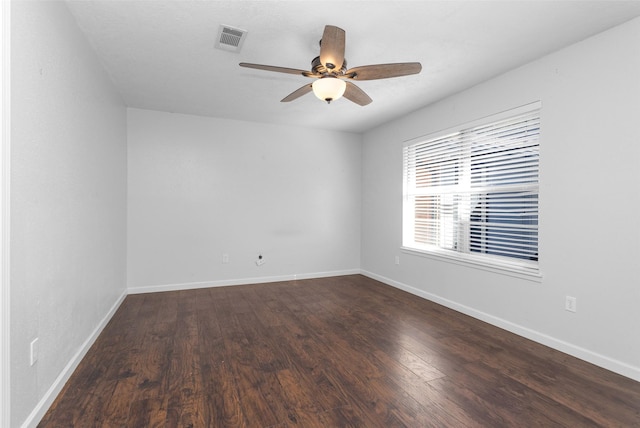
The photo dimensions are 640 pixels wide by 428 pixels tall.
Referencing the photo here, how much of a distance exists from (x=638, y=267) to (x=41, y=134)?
151 inches

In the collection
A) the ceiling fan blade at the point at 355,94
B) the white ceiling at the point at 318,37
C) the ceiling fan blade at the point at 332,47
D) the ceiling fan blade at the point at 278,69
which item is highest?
the white ceiling at the point at 318,37

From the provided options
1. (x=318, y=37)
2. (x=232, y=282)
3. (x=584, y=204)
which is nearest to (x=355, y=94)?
(x=318, y=37)

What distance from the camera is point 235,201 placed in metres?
4.74

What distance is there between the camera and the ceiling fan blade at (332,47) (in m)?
1.91

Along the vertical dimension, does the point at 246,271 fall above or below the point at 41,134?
below

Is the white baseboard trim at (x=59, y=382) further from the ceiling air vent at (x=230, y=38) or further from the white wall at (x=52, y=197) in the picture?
the ceiling air vent at (x=230, y=38)

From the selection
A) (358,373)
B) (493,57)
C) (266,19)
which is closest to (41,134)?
(266,19)

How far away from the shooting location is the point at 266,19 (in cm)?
220

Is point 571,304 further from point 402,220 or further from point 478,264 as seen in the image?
point 402,220

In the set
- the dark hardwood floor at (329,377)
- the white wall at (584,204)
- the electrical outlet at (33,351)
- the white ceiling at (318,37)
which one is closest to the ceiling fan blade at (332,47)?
the white ceiling at (318,37)

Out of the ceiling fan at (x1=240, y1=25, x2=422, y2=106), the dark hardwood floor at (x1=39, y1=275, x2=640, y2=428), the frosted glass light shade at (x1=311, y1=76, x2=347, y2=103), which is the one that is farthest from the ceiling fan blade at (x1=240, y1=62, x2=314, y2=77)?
the dark hardwood floor at (x1=39, y1=275, x2=640, y2=428)

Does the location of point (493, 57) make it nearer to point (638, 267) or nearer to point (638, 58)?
point (638, 58)

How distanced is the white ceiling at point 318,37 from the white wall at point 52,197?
37 centimetres

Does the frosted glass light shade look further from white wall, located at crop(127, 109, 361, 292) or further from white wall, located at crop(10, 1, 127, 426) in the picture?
white wall, located at crop(127, 109, 361, 292)
